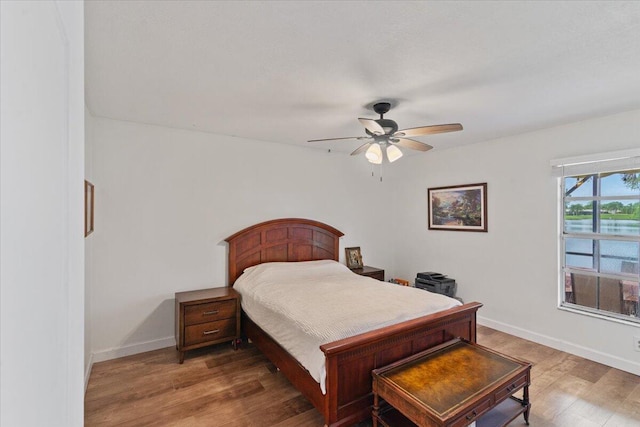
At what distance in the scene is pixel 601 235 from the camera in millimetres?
3195

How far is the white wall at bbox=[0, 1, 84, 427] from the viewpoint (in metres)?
0.30

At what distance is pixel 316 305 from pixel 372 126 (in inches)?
59.3

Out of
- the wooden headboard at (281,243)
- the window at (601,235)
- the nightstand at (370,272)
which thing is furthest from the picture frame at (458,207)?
the wooden headboard at (281,243)

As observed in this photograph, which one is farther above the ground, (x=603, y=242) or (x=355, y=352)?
(x=603, y=242)

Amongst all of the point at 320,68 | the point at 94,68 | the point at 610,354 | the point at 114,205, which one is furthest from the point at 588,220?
the point at 114,205

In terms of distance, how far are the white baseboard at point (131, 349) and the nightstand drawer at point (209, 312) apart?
60 centimetres

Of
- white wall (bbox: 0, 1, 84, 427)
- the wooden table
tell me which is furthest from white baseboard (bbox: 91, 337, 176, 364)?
white wall (bbox: 0, 1, 84, 427)

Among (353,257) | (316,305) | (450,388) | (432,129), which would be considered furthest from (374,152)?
(353,257)

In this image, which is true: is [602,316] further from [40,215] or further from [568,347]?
[40,215]

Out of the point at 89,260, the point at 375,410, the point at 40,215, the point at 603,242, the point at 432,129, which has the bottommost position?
the point at 375,410

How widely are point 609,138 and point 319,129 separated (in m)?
2.88

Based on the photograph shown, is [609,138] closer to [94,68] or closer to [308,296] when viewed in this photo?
[308,296]

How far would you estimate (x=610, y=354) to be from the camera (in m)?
3.06

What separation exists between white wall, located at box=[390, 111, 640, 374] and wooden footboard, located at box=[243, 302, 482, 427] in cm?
162
